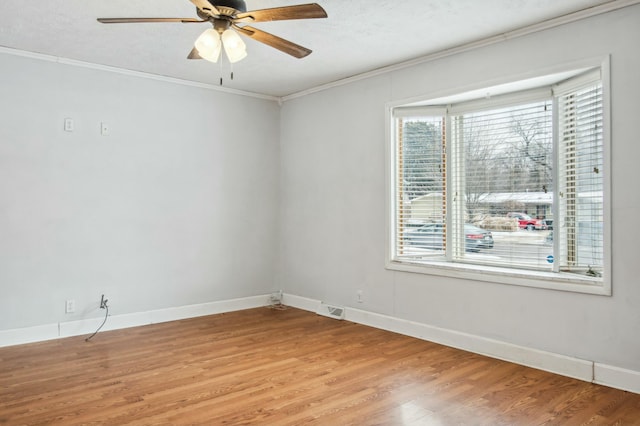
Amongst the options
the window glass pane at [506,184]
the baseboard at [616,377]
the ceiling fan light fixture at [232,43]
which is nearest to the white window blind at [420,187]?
the window glass pane at [506,184]

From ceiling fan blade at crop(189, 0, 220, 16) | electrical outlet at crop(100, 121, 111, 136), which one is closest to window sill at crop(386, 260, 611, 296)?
ceiling fan blade at crop(189, 0, 220, 16)

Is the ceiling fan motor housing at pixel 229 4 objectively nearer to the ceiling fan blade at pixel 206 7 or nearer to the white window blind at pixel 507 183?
the ceiling fan blade at pixel 206 7

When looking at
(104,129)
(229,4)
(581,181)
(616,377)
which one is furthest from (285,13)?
(616,377)

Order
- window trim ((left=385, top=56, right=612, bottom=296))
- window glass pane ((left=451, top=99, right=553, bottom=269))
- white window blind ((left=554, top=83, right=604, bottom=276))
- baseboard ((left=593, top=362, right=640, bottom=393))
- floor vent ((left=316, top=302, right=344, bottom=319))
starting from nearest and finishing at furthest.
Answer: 1. baseboard ((left=593, top=362, right=640, bottom=393))
2. window trim ((left=385, top=56, right=612, bottom=296))
3. white window blind ((left=554, top=83, right=604, bottom=276))
4. window glass pane ((left=451, top=99, right=553, bottom=269))
5. floor vent ((left=316, top=302, right=344, bottom=319))

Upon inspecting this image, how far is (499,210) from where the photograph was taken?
423cm

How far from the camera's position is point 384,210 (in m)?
4.77

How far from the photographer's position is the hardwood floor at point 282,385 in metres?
2.75

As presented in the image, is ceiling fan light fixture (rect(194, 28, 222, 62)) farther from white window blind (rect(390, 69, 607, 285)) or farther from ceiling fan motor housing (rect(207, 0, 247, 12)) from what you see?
white window blind (rect(390, 69, 607, 285))

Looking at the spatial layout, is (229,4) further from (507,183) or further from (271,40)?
(507,183)

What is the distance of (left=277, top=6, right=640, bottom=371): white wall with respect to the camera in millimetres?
3148

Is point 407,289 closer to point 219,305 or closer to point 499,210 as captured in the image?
point 499,210

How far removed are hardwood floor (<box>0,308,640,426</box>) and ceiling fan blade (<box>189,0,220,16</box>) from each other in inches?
88.9

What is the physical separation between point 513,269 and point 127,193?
3.75 m

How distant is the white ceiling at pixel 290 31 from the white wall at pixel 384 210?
9.3 inches
